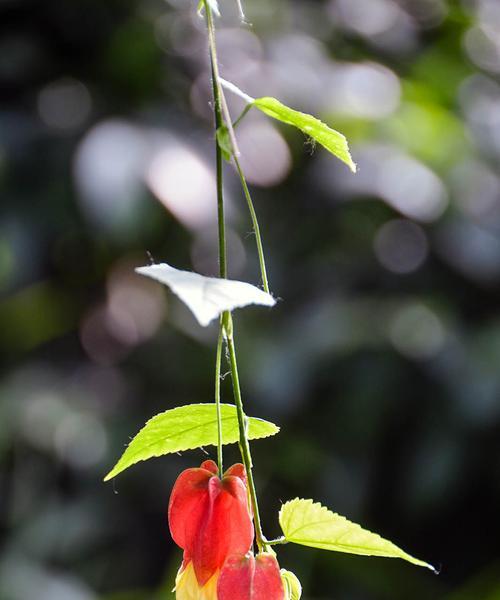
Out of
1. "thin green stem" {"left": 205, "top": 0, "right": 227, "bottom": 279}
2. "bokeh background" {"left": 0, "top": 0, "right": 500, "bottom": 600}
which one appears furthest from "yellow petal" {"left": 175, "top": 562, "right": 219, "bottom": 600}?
"bokeh background" {"left": 0, "top": 0, "right": 500, "bottom": 600}

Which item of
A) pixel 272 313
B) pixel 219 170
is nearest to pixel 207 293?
pixel 219 170

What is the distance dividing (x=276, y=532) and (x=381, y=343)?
0.35 m

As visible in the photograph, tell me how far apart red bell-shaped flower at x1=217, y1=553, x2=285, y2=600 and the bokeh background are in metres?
1.18

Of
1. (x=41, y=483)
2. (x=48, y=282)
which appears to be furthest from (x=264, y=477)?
(x=48, y=282)

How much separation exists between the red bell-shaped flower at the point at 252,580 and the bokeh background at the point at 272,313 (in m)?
1.18

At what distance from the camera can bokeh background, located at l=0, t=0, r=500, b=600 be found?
5.62ft

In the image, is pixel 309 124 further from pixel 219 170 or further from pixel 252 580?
pixel 252 580

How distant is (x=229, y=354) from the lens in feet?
1.45

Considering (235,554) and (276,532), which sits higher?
(235,554)

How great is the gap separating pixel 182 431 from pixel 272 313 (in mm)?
1380

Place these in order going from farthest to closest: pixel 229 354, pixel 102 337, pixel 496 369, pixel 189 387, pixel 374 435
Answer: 1. pixel 102 337
2. pixel 189 387
3. pixel 374 435
4. pixel 496 369
5. pixel 229 354

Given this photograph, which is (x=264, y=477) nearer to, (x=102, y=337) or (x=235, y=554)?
(x=102, y=337)

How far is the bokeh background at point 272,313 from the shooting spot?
1713 mm

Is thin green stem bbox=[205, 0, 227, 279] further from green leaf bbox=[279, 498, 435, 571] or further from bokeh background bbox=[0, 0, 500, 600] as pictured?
bokeh background bbox=[0, 0, 500, 600]
